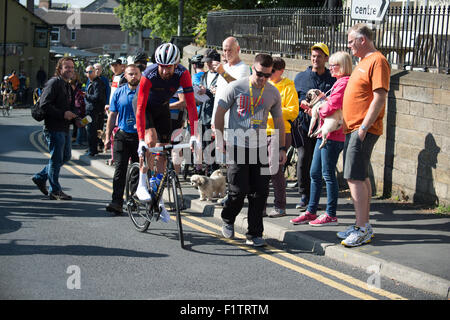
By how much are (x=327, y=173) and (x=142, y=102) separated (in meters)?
2.47

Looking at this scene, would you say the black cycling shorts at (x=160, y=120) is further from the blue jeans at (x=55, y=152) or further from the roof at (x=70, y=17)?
the roof at (x=70, y=17)

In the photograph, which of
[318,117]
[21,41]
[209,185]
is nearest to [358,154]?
[318,117]

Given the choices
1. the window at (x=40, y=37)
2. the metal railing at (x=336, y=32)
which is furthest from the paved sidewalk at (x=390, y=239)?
the window at (x=40, y=37)

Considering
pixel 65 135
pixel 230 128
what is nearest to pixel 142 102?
pixel 230 128

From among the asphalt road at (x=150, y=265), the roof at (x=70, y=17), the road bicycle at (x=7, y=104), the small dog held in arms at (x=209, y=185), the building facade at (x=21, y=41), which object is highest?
the roof at (x=70, y=17)

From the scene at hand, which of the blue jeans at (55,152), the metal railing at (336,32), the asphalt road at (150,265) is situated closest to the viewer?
the asphalt road at (150,265)

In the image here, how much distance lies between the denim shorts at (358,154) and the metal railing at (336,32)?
368cm

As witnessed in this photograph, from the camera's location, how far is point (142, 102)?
7.89 meters

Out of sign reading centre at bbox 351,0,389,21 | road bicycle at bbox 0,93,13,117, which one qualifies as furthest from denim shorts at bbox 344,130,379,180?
road bicycle at bbox 0,93,13,117

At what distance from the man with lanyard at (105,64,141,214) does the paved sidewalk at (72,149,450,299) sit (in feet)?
4.45

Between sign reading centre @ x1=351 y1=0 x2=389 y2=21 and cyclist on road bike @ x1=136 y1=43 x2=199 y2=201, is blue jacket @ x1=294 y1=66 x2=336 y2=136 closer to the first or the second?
cyclist on road bike @ x1=136 y1=43 x2=199 y2=201

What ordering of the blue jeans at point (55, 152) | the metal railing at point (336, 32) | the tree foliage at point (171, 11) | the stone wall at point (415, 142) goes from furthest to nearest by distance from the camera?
the tree foliage at point (171, 11) < the metal railing at point (336, 32) < the blue jeans at point (55, 152) < the stone wall at point (415, 142)

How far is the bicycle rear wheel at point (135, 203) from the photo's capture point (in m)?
8.38
